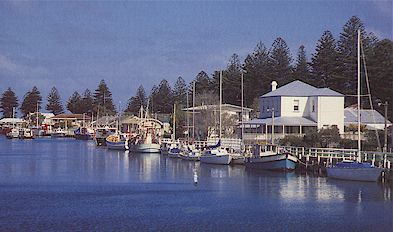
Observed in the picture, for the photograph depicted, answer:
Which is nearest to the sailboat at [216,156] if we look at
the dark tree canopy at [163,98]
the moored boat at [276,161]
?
the moored boat at [276,161]

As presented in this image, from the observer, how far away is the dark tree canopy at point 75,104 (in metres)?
176

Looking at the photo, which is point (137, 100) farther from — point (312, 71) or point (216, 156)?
point (216, 156)

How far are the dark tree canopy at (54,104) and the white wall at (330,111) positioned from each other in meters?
127

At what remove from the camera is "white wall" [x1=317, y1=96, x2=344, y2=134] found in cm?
6450

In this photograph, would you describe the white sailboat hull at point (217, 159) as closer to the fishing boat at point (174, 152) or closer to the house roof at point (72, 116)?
the fishing boat at point (174, 152)

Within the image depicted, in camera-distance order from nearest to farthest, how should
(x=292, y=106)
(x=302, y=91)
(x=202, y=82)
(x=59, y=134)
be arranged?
1. (x=292, y=106)
2. (x=302, y=91)
3. (x=202, y=82)
4. (x=59, y=134)

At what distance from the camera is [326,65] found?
3639 inches

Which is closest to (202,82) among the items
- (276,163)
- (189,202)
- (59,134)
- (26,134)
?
(26,134)

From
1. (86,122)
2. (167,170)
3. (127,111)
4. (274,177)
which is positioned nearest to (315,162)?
(274,177)

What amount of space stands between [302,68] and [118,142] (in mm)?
30513

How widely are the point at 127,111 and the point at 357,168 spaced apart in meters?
120

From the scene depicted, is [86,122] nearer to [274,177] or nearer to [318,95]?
[318,95]

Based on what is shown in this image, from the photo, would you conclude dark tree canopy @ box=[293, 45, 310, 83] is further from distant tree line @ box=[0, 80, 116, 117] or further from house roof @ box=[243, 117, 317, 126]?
distant tree line @ box=[0, 80, 116, 117]

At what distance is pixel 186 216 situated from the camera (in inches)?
1211
